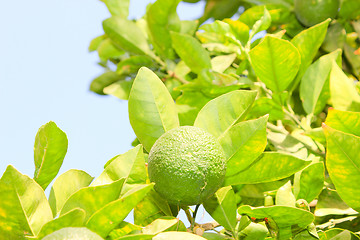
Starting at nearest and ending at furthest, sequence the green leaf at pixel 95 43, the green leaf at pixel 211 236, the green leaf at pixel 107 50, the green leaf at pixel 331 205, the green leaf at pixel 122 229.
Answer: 1. the green leaf at pixel 122 229
2. the green leaf at pixel 211 236
3. the green leaf at pixel 331 205
4. the green leaf at pixel 107 50
5. the green leaf at pixel 95 43

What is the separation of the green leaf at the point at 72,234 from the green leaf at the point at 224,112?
1.07 feet

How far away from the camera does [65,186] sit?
0.72 m

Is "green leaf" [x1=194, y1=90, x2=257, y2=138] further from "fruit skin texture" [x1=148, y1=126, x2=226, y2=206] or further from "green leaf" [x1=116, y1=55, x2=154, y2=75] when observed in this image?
"green leaf" [x1=116, y1=55, x2=154, y2=75]

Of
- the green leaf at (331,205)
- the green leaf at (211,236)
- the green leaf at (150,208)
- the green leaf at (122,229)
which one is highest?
the green leaf at (122,229)

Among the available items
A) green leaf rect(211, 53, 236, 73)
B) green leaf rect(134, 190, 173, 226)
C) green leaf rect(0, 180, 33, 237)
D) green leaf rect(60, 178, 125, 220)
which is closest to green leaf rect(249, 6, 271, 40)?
green leaf rect(211, 53, 236, 73)

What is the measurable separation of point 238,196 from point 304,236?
0.21m

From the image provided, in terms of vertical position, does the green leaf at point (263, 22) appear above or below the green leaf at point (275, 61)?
above

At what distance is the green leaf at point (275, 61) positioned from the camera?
0.91 metres

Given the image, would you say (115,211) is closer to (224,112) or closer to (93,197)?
(93,197)

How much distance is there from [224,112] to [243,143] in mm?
79

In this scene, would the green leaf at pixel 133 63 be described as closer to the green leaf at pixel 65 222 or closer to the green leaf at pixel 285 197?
the green leaf at pixel 285 197

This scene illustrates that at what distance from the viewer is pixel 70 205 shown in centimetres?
62

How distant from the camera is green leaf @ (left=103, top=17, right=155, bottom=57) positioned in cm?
141

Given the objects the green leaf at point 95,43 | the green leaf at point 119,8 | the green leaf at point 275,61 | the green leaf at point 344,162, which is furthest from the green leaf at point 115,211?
the green leaf at point 95,43
